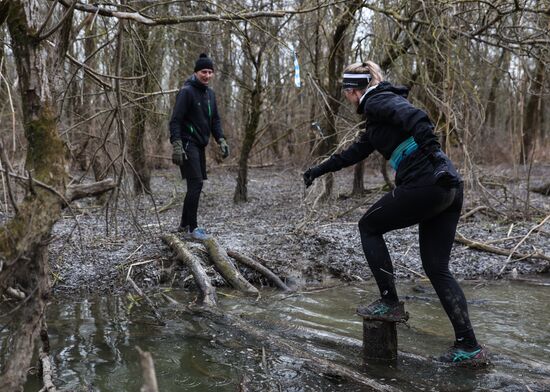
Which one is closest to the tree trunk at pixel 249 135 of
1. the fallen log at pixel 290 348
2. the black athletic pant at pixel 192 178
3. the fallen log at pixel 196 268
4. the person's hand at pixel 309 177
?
the black athletic pant at pixel 192 178

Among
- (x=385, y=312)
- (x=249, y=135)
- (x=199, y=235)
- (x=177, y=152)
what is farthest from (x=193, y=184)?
(x=249, y=135)

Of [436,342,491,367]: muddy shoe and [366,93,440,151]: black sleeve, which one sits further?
[436,342,491,367]: muddy shoe

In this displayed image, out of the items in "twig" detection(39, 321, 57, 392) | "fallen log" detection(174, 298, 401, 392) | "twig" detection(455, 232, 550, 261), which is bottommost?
"fallen log" detection(174, 298, 401, 392)

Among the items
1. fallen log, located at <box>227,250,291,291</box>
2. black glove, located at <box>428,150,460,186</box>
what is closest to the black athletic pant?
fallen log, located at <box>227,250,291,291</box>

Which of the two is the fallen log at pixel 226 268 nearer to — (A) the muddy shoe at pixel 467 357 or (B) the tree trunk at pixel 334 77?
(A) the muddy shoe at pixel 467 357

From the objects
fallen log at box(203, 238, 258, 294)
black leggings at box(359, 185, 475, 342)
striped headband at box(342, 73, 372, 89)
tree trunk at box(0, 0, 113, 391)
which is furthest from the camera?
fallen log at box(203, 238, 258, 294)

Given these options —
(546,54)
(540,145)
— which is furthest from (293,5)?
(540,145)

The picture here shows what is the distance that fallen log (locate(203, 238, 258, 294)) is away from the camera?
235 inches

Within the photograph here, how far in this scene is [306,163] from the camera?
1050cm

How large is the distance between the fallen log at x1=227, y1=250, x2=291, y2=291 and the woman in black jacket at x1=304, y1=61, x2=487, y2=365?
2.24m

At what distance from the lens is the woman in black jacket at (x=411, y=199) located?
364 centimetres

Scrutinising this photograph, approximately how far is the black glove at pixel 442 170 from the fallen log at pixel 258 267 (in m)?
2.90

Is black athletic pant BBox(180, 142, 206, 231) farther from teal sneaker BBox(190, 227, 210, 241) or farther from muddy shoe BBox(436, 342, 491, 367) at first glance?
muddy shoe BBox(436, 342, 491, 367)

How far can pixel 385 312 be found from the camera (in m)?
3.97
